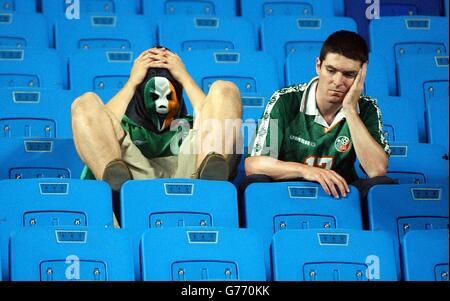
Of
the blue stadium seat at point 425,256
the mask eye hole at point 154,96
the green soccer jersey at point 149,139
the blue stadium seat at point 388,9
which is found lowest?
the blue stadium seat at point 425,256

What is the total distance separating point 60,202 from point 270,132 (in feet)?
2.29

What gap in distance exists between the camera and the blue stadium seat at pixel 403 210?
3754 mm

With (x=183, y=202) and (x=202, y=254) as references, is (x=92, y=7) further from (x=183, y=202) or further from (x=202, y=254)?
(x=202, y=254)

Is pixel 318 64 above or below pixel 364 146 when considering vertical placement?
above

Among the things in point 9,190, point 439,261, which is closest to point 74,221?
point 9,190

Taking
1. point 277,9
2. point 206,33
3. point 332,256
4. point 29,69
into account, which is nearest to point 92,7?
point 206,33

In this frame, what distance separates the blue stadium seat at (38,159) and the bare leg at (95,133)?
0.07m

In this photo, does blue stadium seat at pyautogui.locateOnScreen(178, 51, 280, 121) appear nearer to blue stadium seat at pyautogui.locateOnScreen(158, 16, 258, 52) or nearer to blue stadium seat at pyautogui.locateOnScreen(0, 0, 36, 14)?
blue stadium seat at pyautogui.locateOnScreen(158, 16, 258, 52)

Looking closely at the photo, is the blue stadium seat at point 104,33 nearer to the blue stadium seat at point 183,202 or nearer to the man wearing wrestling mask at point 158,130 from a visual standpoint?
the man wearing wrestling mask at point 158,130

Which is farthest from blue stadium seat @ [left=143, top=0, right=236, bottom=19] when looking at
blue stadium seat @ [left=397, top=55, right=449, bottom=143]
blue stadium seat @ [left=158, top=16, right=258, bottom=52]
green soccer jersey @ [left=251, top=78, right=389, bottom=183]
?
green soccer jersey @ [left=251, top=78, right=389, bottom=183]

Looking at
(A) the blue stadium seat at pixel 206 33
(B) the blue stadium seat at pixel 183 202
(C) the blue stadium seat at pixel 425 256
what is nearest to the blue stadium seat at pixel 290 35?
(A) the blue stadium seat at pixel 206 33

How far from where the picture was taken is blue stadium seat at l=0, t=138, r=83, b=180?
3873mm

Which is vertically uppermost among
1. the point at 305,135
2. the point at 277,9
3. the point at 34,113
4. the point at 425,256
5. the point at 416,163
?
the point at 277,9

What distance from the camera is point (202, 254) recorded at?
3.41 meters
